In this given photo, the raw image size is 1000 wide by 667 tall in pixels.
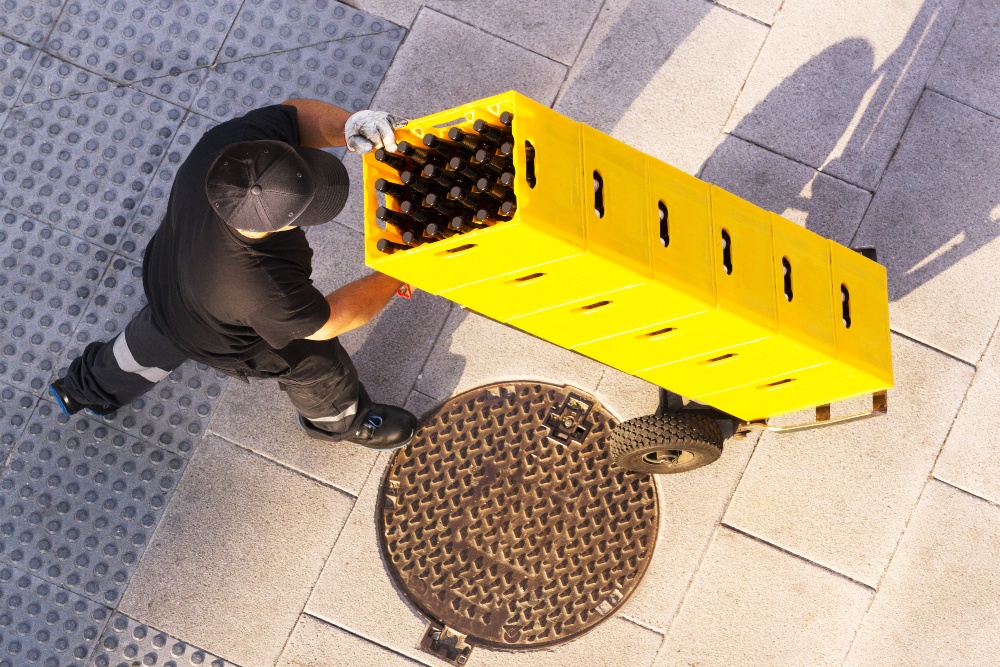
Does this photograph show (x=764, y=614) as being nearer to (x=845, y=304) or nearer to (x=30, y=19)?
(x=845, y=304)

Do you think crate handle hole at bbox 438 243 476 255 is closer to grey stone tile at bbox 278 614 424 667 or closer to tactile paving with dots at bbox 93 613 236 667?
grey stone tile at bbox 278 614 424 667

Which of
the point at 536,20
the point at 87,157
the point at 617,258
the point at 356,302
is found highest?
the point at 536,20

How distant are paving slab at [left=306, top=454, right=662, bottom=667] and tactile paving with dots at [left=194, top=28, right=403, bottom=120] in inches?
89.2

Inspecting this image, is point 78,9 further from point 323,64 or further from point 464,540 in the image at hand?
point 464,540

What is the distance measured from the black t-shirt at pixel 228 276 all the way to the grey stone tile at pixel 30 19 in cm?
221

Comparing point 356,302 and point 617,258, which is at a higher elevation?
point 617,258

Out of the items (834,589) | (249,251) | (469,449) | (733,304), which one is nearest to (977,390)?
(834,589)

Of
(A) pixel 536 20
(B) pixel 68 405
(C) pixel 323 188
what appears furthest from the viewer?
(A) pixel 536 20

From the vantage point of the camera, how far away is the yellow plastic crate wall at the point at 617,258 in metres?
3.12

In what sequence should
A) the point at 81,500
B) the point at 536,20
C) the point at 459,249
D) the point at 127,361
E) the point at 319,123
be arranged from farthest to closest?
the point at 536,20 < the point at 81,500 < the point at 127,361 < the point at 319,123 < the point at 459,249

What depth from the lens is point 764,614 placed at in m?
4.62

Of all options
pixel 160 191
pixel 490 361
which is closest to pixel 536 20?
pixel 490 361

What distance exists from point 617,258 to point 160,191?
306cm

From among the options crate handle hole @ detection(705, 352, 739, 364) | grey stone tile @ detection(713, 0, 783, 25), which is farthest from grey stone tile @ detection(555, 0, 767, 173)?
crate handle hole @ detection(705, 352, 739, 364)
